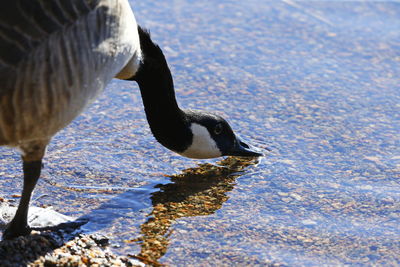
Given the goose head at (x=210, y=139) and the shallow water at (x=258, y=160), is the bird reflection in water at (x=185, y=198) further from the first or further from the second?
the goose head at (x=210, y=139)

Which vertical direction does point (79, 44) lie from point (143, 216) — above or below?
above

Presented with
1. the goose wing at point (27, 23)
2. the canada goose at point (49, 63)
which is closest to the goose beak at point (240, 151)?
the canada goose at point (49, 63)

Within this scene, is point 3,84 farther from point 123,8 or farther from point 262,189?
point 262,189

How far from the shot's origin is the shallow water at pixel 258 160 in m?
5.04

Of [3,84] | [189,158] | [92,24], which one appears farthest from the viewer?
[189,158]

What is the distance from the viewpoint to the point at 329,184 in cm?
588

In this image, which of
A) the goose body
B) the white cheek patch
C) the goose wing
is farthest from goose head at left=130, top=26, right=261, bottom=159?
the goose wing

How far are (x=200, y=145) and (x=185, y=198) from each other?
58 cm

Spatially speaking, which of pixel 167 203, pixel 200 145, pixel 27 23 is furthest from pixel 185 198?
pixel 27 23

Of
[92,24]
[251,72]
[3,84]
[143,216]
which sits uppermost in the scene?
[92,24]

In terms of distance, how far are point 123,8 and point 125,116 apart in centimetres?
228

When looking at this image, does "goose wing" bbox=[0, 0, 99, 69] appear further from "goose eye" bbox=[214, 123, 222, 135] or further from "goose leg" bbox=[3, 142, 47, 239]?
"goose eye" bbox=[214, 123, 222, 135]

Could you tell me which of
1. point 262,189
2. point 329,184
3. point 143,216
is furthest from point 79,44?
point 329,184

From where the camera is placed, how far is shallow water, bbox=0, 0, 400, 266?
5.04m
